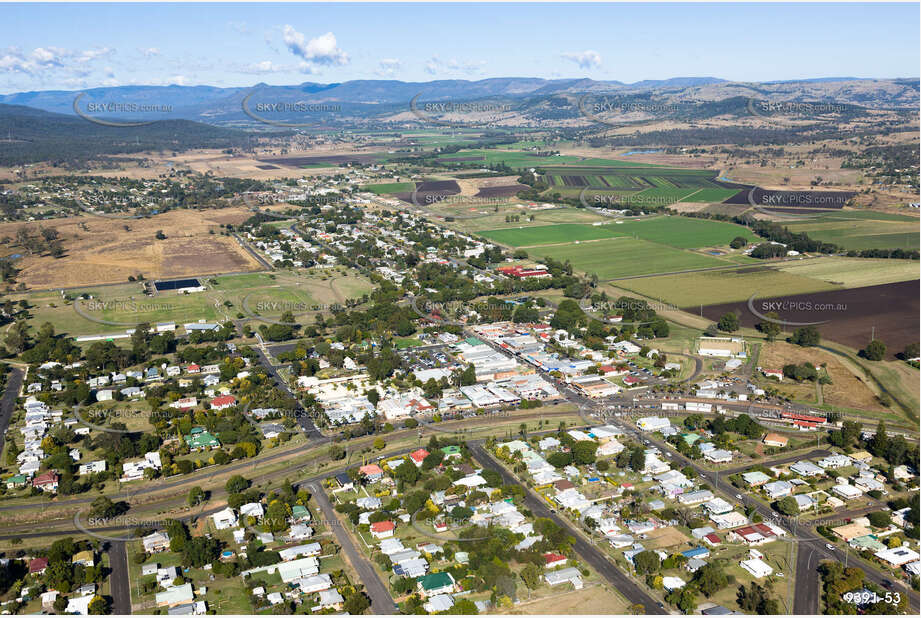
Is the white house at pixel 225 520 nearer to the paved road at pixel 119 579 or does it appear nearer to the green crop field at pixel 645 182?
the paved road at pixel 119 579

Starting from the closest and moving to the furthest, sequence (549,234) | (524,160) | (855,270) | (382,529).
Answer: (382,529)
(855,270)
(549,234)
(524,160)

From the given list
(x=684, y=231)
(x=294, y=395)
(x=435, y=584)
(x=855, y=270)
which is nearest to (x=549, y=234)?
(x=684, y=231)

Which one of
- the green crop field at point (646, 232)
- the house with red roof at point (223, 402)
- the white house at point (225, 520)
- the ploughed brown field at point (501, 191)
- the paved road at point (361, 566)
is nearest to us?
the paved road at point (361, 566)

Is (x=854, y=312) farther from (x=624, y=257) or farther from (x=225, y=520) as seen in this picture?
(x=225, y=520)

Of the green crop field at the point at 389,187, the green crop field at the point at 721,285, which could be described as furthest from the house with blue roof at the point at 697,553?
the green crop field at the point at 389,187

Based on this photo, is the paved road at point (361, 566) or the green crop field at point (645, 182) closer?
the paved road at point (361, 566)

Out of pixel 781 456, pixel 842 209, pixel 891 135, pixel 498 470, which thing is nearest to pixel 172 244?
pixel 498 470

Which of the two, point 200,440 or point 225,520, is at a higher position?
point 200,440
